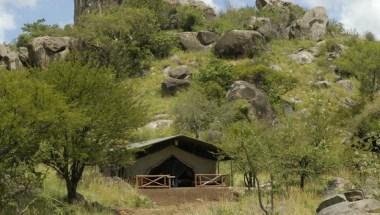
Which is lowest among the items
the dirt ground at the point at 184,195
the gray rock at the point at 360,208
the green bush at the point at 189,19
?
the gray rock at the point at 360,208

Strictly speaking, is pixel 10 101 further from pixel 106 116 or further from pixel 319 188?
pixel 319 188

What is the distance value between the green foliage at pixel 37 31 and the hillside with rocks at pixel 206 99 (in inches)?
10.2

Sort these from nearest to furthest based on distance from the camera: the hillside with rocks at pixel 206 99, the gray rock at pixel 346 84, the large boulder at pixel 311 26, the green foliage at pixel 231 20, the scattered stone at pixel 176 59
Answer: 1. the hillside with rocks at pixel 206 99
2. the gray rock at pixel 346 84
3. the scattered stone at pixel 176 59
4. the large boulder at pixel 311 26
5. the green foliage at pixel 231 20

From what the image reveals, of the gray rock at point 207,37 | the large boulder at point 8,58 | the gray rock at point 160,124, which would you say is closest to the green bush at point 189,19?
the gray rock at point 207,37

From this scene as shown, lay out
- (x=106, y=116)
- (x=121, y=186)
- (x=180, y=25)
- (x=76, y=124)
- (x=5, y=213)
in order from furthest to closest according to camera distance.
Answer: (x=180, y=25), (x=121, y=186), (x=106, y=116), (x=76, y=124), (x=5, y=213)

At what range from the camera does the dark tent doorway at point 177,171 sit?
113ft

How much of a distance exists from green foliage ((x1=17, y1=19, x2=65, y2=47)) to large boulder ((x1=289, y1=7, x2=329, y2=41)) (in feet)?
90.0

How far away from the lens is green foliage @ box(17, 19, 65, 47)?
69812mm

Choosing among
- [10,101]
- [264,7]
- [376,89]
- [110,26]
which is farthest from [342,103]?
[10,101]

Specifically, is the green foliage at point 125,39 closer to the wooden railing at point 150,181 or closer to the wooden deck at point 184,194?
the wooden railing at point 150,181

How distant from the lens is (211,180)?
104 ft

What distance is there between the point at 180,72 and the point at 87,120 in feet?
122

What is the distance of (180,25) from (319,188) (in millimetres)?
48049

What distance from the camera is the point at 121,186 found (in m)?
27.5
